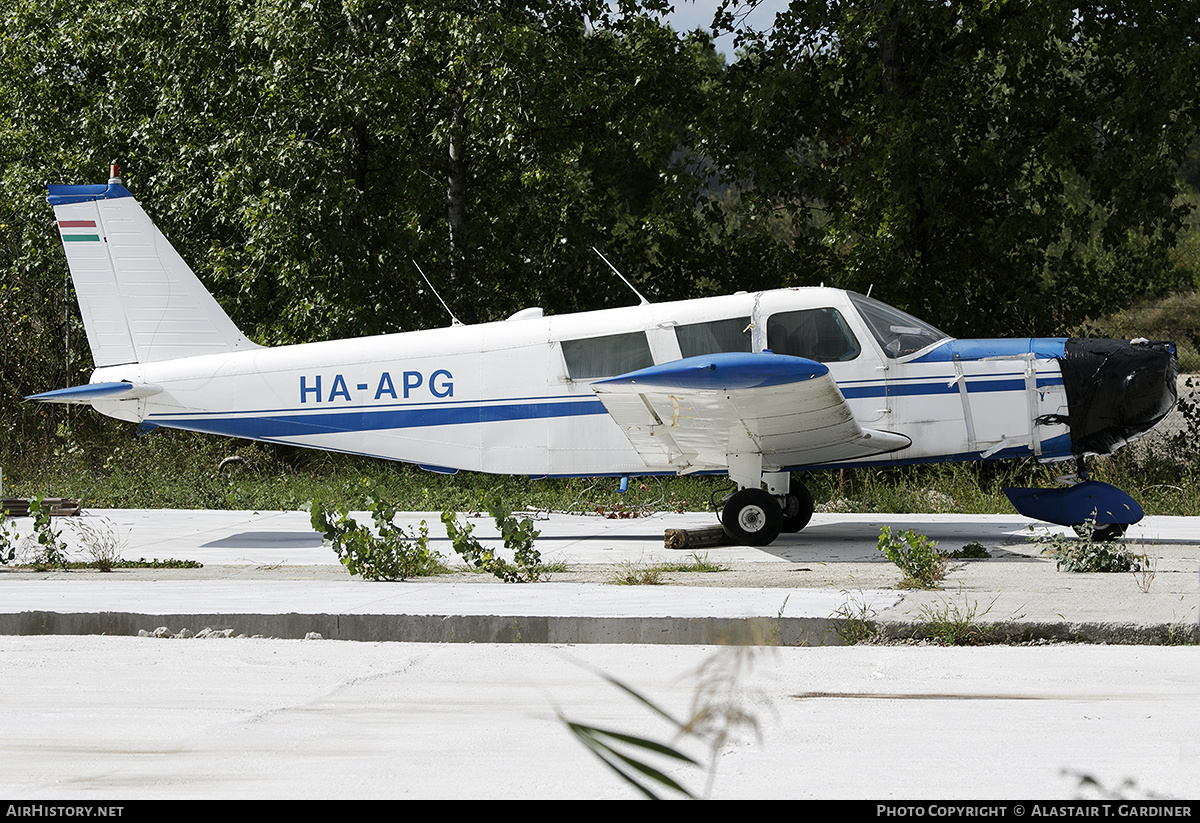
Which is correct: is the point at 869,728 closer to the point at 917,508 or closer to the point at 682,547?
the point at 682,547

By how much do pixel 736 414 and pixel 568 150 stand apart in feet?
28.7

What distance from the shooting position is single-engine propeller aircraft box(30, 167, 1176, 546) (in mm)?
10211

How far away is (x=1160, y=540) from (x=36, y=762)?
9.67 meters

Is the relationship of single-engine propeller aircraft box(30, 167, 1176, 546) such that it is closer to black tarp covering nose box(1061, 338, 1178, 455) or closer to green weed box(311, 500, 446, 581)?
black tarp covering nose box(1061, 338, 1178, 455)

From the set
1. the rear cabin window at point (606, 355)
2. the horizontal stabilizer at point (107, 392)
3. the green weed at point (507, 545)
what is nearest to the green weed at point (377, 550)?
the green weed at point (507, 545)

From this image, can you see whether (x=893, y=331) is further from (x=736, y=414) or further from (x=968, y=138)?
(x=968, y=138)

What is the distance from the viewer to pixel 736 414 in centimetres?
1007

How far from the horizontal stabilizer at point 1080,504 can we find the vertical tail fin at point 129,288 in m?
7.96

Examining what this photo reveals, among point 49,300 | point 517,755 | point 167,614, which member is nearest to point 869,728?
point 517,755

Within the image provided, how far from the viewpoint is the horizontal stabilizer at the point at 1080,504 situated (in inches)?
396

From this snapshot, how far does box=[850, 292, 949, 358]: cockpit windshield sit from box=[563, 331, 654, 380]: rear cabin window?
2.04 m

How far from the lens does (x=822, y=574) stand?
8.72 metres

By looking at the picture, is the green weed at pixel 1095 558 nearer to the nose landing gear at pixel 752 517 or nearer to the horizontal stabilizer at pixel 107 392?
the nose landing gear at pixel 752 517

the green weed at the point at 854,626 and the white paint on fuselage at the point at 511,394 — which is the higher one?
the white paint on fuselage at the point at 511,394
